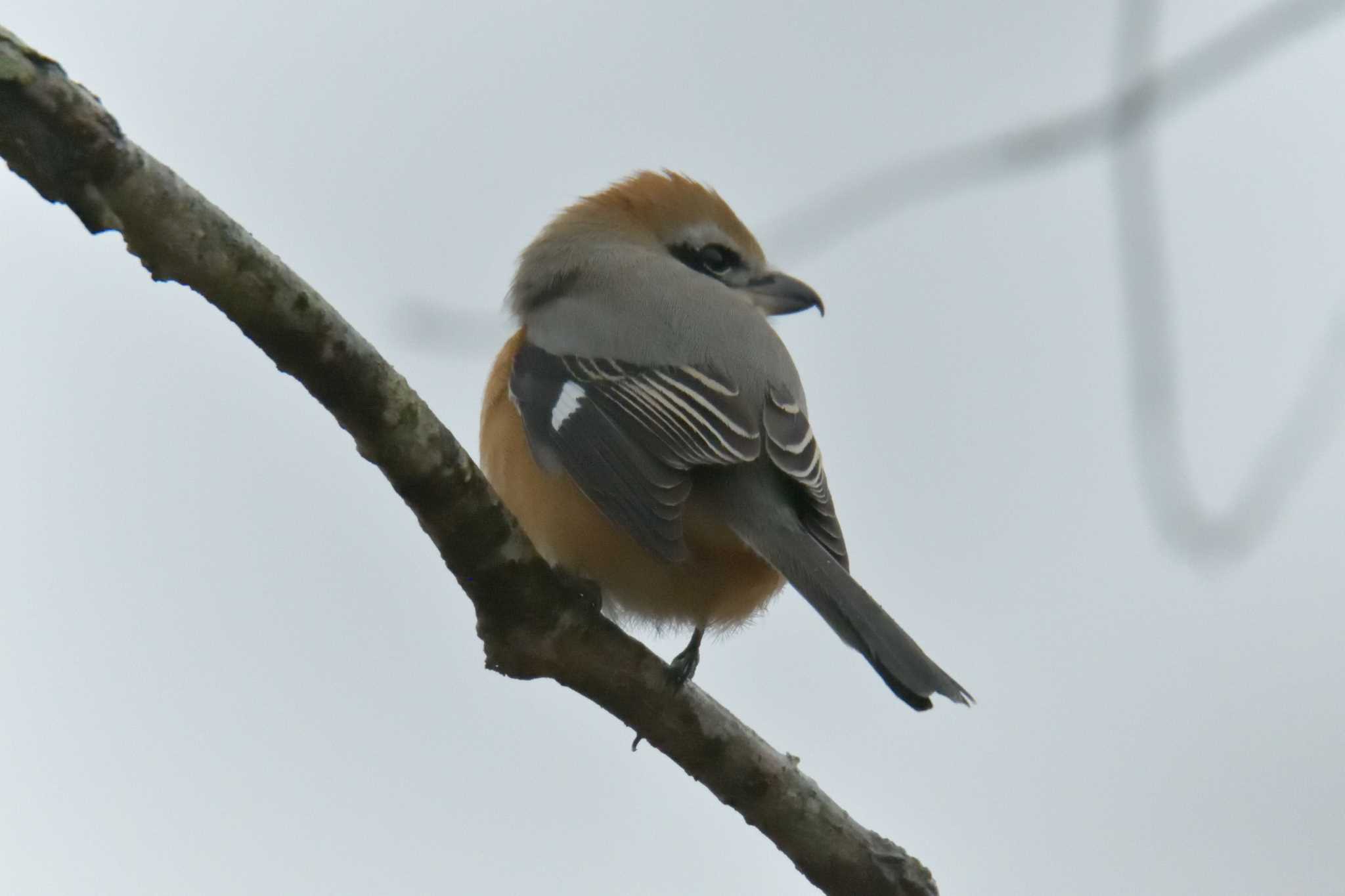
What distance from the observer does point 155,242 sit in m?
2.84

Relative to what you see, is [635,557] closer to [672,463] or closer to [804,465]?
[672,463]

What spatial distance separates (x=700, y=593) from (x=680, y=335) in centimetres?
80

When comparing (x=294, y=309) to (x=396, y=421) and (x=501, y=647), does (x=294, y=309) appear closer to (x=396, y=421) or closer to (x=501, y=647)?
(x=396, y=421)

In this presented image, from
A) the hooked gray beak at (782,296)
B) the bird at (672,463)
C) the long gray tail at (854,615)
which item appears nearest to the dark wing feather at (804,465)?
the bird at (672,463)

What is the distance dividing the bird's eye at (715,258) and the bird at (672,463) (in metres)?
0.51

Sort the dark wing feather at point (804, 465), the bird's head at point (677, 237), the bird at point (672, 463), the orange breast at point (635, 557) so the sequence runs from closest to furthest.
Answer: the bird at point (672, 463) < the orange breast at point (635, 557) < the dark wing feather at point (804, 465) < the bird's head at point (677, 237)

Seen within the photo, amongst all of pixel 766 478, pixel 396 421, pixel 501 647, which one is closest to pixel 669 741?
pixel 501 647

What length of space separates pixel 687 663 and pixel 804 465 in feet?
2.26

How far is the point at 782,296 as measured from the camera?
5516 millimetres

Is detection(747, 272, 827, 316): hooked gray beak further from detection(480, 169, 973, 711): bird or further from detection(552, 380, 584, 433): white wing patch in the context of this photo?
detection(552, 380, 584, 433): white wing patch

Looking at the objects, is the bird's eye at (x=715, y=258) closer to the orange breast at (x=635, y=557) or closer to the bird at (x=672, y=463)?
the bird at (x=672, y=463)

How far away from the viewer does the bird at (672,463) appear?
3.92m

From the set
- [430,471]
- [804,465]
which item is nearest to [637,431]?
[804,465]

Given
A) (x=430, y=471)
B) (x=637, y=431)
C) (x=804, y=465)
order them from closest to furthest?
(x=430, y=471), (x=637, y=431), (x=804, y=465)
